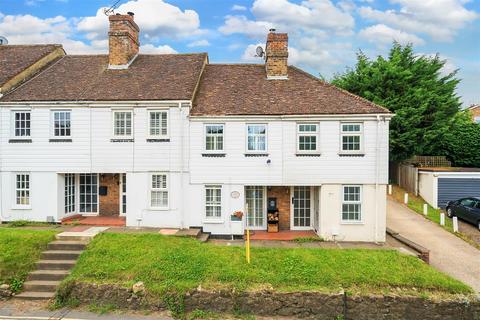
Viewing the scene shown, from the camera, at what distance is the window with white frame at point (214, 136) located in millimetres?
16453

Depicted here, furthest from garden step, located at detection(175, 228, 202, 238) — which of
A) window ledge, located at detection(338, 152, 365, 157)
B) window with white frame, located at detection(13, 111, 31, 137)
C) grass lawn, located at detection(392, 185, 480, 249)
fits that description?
grass lawn, located at detection(392, 185, 480, 249)

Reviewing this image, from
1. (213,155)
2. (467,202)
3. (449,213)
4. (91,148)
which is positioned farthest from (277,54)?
(449,213)

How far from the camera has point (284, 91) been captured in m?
17.7

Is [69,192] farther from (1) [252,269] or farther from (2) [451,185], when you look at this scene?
(2) [451,185]

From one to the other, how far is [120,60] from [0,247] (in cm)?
1123

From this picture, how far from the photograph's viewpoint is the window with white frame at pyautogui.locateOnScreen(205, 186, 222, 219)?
16.5m

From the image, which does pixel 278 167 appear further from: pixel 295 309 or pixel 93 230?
pixel 93 230

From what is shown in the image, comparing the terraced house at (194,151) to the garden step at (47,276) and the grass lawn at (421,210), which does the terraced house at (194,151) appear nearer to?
the garden step at (47,276)

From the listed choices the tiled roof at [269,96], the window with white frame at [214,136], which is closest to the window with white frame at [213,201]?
the window with white frame at [214,136]

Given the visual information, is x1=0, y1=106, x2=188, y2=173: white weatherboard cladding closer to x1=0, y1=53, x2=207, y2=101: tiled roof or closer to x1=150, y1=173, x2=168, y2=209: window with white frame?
x1=150, y1=173, x2=168, y2=209: window with white frame

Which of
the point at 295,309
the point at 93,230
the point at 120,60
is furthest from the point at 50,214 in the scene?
the point at 295,309

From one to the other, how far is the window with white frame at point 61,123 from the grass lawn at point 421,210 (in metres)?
20.7

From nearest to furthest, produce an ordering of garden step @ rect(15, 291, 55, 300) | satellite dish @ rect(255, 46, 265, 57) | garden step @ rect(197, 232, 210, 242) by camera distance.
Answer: garden step @ rect(15, 291, 55, 300) → garden step @ rect(197, 232, 210, 242) → satellite dish @ rect(255, 46, 265, 57)

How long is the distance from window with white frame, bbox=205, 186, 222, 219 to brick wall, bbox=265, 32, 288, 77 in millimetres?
7224
